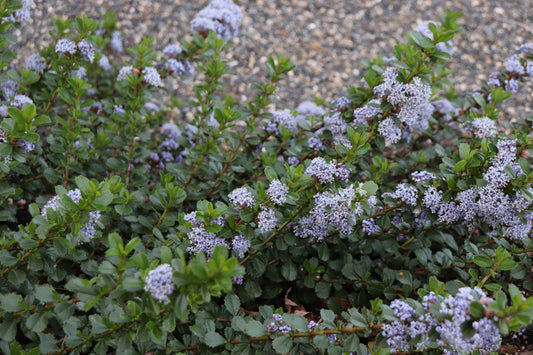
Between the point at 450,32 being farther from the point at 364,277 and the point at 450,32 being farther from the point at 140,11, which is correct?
the point at 140,11

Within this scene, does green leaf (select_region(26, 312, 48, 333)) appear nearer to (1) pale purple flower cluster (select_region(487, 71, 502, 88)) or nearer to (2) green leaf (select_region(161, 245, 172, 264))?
(2) green leaf (select_region(161, 245, 172, 264))

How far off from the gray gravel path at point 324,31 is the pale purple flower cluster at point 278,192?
243 centimetres

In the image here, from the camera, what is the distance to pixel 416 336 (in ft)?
5.79

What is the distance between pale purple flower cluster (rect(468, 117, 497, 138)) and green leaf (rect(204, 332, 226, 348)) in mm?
1946

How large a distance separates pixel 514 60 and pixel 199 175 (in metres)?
2.27

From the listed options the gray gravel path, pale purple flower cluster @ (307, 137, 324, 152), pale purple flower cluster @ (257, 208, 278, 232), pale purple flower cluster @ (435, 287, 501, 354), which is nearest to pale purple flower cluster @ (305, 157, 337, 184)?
pale purple flower cluster @ (257, 208, 278, 232)

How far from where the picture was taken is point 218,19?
3.44 metres

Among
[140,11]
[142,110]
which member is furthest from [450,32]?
[140,11]

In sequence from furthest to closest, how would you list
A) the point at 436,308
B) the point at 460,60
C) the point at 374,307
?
the point at 460,60 < the point at 374,307 < the point at 436,308

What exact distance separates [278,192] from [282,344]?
25.2 inches

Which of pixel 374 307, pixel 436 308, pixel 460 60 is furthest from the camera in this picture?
pixel 460 60

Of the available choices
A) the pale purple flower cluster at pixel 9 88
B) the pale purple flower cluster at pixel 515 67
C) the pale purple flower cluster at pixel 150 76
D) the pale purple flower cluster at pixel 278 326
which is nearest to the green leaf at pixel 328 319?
the pale purple flower cluster at pixel 278 326

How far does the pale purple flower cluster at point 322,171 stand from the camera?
2.14m

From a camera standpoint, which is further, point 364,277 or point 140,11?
point 140,11
